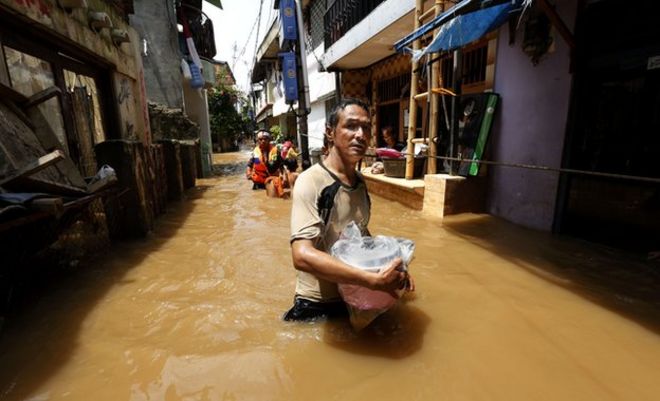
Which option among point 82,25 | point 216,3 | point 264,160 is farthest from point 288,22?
point 82,25

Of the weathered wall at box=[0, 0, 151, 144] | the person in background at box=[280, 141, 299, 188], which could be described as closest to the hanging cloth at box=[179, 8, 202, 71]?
the weathered wall at box=[0, 0, 151, 144]

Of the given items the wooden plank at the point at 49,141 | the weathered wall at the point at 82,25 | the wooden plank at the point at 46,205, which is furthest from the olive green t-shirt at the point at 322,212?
the weathered wall at the point at 82,25

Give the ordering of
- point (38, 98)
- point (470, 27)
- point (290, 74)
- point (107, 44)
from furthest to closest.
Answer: point (290, 74), point (107, 44), point (470, 27), point (38, 98)

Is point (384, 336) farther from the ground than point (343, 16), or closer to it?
closer to it

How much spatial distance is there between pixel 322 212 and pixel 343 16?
9461mm

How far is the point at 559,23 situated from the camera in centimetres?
398

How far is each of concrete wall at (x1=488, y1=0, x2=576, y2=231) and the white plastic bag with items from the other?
12.0 feet

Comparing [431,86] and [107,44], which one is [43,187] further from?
[431,86]

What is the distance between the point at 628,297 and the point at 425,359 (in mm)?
2028

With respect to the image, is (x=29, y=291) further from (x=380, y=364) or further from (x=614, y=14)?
(x=614, y=14)

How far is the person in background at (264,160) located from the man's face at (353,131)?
6359mm

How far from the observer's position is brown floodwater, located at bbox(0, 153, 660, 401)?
6.15 ft

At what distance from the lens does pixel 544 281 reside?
10.4 ft

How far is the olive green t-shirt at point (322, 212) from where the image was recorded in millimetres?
1898
